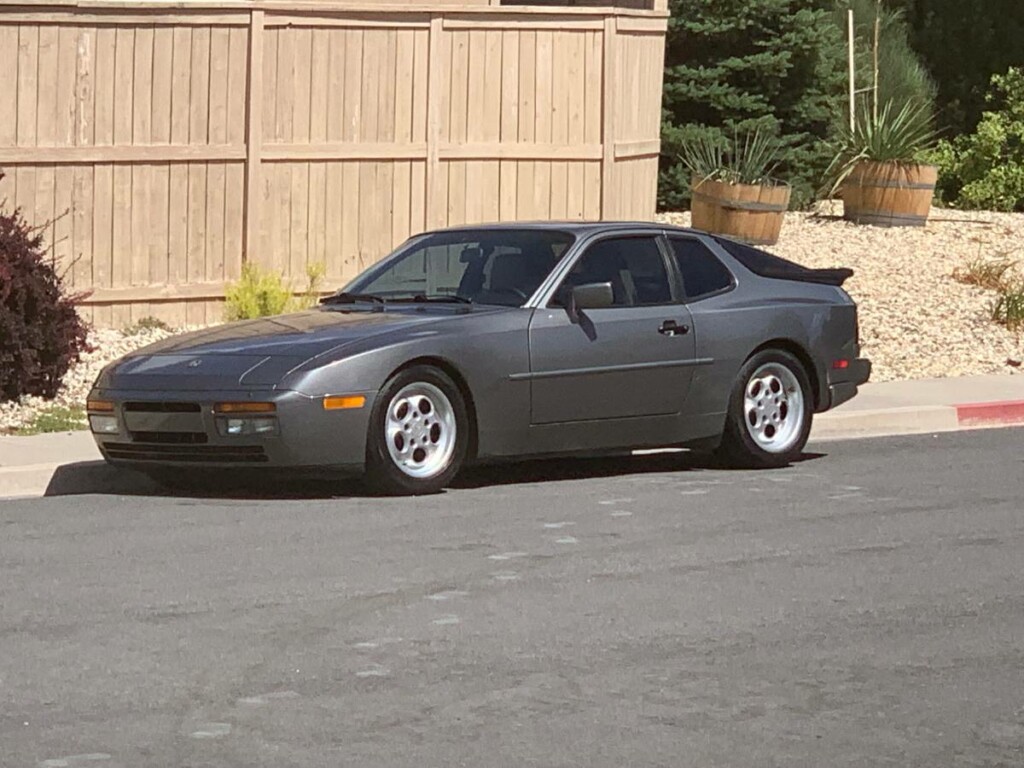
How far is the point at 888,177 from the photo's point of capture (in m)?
23.9

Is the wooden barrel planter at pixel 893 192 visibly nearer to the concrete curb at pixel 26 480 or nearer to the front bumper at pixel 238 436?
the concrete curb at pixel 26 480

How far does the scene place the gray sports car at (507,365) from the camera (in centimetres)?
1108

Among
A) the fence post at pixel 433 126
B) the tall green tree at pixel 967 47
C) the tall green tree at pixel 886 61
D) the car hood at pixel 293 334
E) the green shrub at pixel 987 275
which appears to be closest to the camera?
the car hood at pixel 293 334

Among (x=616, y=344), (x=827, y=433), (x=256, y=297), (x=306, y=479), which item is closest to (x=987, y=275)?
(x=827, y=433)

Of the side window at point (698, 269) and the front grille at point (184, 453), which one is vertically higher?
the side window at point (698, 269)

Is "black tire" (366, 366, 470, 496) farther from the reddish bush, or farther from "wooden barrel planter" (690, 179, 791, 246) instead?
"wooden barrel planter" (690, 179, 791, 246)

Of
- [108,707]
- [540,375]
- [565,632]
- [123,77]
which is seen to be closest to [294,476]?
[540,375]

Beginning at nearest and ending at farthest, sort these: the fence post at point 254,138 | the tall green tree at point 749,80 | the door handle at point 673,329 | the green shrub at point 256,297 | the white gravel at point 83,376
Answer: the door handle at point 673,329 → the white gravel at point 83,376 → the green shrub at point 256,297 → the fence post at point 254,138 → the tall green tree at point 749,80

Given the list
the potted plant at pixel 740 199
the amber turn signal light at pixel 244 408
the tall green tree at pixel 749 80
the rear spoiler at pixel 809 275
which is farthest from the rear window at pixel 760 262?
the tall green tree at pixel 749 80

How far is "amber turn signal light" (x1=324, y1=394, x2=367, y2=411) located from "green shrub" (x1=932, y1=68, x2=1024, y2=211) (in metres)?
17.6

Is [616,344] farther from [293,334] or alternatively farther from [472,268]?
[293,334]

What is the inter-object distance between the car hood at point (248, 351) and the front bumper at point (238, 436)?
83 mm

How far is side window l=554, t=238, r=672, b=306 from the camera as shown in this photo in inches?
486

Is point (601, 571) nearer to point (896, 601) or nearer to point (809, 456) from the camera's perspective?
point (896, 601)
